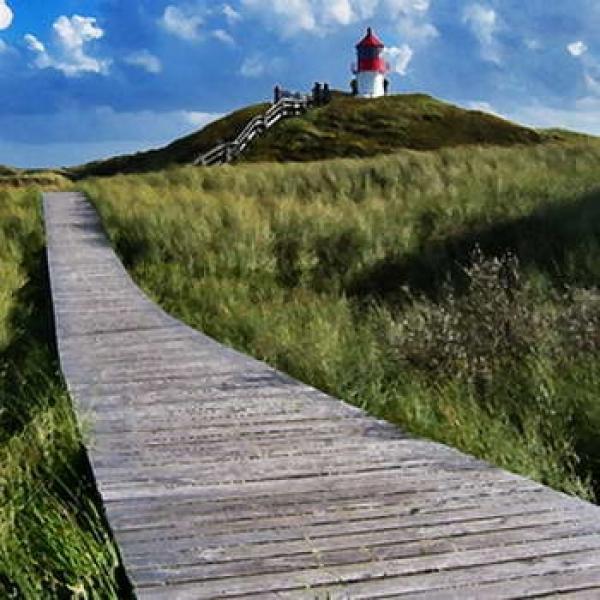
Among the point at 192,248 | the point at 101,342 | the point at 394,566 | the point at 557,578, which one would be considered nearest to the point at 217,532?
the point at 394,566

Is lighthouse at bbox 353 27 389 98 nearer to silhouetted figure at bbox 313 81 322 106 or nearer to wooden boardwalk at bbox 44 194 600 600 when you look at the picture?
silhouetted figure at bbox 313 81 322 106

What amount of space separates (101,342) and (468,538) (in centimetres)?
488

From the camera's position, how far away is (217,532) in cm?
Result: 381

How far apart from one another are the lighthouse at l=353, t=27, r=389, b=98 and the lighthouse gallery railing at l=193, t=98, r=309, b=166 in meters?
7.37

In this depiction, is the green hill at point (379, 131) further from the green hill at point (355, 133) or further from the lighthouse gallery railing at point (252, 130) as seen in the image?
the lighthouse gallery railing at point (252, 130)

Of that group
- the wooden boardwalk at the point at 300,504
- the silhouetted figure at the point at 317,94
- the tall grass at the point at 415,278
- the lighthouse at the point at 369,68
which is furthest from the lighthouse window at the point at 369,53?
the wooden boardwalk at the point at 300,504

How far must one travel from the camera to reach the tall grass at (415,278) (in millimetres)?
5996

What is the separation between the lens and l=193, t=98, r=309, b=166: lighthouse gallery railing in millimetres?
39469

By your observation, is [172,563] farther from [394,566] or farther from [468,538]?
[468,538]

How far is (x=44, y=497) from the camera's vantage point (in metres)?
4.25

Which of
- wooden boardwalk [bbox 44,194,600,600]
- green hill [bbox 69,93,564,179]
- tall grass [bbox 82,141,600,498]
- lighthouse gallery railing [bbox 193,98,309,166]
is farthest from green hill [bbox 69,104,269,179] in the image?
wooden boardwalk [bbox 44,194,600,600]

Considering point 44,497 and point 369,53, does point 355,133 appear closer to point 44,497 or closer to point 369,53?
point 369,53

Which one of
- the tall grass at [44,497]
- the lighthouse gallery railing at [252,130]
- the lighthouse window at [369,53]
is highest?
the lighthouse window at [369,53]

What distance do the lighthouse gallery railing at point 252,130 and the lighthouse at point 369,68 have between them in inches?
290
